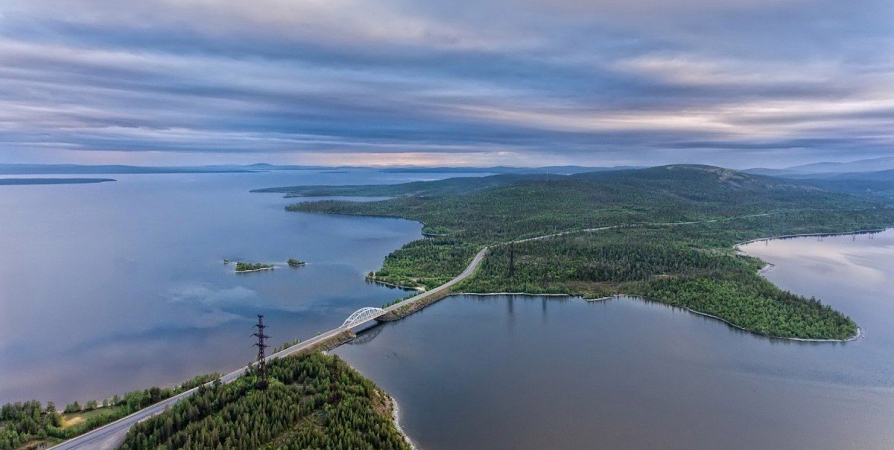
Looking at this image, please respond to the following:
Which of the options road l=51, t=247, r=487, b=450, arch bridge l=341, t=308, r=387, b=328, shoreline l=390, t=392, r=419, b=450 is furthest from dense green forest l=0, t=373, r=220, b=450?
arch bridge l=341, t=308, r=387, b=328

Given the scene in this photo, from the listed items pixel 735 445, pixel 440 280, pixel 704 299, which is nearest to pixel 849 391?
pixel 735 445

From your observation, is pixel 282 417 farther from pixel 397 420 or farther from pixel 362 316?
pixel 362 316

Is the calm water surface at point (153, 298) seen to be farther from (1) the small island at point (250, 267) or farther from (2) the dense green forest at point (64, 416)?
(2) the dense green forest at point (64, 416)

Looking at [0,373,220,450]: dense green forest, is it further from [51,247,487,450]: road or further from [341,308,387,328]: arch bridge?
[341,308,387,328]: arch bridge

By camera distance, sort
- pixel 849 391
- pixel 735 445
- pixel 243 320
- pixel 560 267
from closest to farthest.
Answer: pixel 735 445, pixel 849 391, pixel 243 320, pixel 560 267

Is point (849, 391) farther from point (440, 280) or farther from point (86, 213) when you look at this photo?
point (86, 213)

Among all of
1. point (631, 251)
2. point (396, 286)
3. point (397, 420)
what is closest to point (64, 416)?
point (397, 420)

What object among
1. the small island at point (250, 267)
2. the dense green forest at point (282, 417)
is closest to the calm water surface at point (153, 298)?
the small island at point (250, 267)
